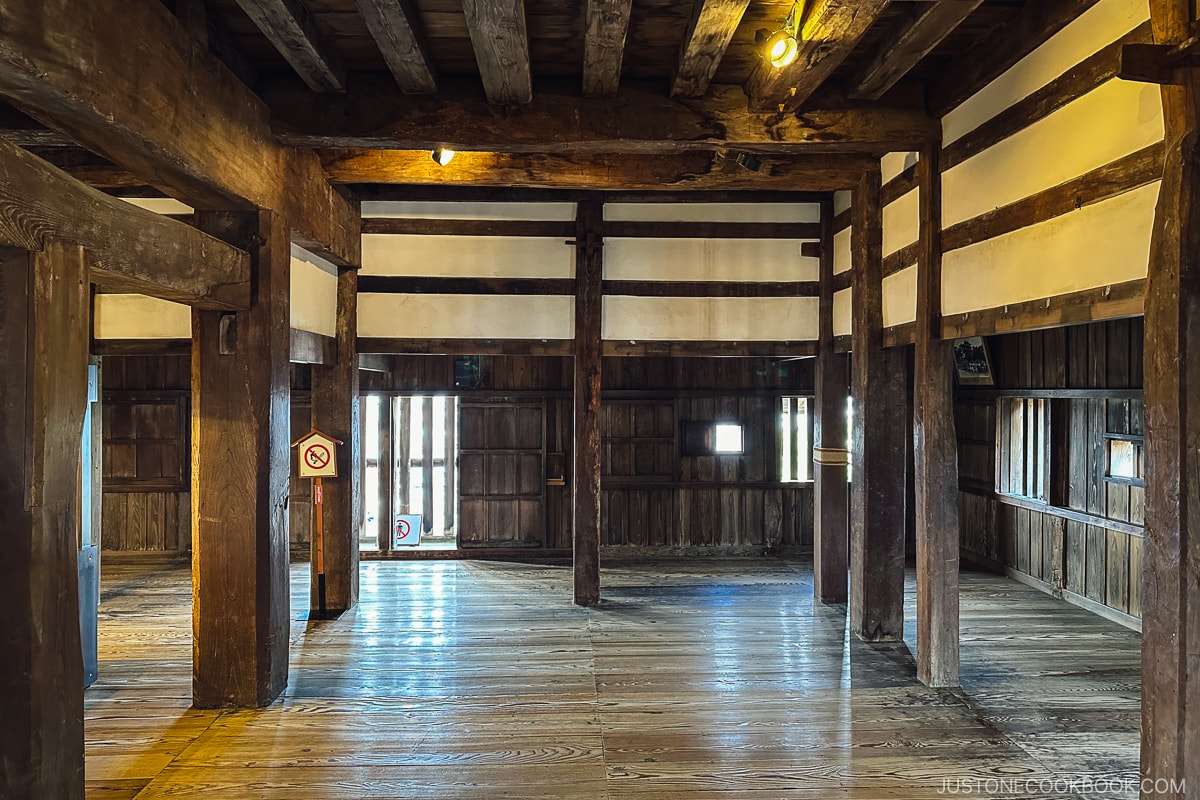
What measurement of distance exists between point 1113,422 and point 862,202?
2679 mm

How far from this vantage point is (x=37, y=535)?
2.03 metres

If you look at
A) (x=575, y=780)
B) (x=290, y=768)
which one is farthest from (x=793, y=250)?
(x=290, y=768)

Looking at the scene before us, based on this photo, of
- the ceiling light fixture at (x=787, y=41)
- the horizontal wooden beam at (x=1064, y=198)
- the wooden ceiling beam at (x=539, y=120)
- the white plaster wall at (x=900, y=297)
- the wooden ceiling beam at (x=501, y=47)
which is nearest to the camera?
the horizontal wooden beam at (x=1064, y=198)

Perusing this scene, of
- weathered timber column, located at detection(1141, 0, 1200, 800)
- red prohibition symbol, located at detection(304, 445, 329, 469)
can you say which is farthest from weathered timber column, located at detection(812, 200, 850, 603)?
red prohibition symbol, located at detection(304, 445, 329, 469)

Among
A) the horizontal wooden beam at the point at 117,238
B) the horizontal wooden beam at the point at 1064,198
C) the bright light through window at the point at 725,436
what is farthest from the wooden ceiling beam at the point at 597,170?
the bright light through window at the point at 725,436

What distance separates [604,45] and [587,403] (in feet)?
9.42

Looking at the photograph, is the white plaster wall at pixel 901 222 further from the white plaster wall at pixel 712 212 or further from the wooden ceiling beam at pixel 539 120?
the white plaster wall at pixel 712 212

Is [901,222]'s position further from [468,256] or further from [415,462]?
[415,462]

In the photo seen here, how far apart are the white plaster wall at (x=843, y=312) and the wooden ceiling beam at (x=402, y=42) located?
10.4ft

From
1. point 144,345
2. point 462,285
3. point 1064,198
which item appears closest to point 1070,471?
point 1064,198

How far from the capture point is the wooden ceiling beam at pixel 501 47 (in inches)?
108

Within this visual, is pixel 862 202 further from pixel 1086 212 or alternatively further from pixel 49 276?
pixel 49 276

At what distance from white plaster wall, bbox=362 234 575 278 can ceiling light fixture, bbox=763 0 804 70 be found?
2.85 m

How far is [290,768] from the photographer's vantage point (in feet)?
9.91
